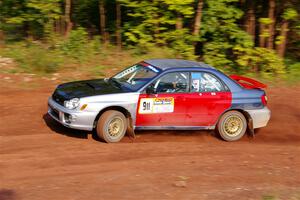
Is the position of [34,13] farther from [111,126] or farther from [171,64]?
[111,126]

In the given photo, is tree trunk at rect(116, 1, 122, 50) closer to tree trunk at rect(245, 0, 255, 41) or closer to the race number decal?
tree trunk at rect(245, 0, 255, 41)

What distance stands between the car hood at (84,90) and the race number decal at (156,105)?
409 millimetres

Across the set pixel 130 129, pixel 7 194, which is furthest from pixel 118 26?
pixel 7 194

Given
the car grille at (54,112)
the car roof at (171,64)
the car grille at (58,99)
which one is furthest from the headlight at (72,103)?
the car roof at (171,64)

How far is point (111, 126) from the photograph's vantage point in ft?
31.3

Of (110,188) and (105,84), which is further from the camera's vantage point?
(105,84)

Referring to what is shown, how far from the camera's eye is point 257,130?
11.5 metres

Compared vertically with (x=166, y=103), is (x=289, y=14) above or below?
above

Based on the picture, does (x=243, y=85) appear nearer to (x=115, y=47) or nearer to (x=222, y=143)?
(x=222, y=143)

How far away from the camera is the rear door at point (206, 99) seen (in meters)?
10.1

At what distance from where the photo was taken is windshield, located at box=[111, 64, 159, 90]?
Result: 9.93m

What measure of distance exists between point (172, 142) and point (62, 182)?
3.11 m

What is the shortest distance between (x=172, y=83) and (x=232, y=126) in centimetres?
164

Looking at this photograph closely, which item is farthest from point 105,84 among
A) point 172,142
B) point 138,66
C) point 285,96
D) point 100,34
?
point 100,34
